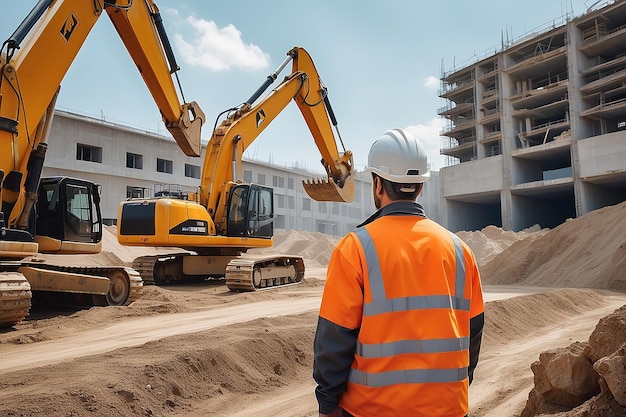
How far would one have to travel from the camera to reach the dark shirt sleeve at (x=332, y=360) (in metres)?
1.96

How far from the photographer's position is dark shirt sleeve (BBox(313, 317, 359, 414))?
1.96 m

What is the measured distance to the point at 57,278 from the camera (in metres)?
8.51

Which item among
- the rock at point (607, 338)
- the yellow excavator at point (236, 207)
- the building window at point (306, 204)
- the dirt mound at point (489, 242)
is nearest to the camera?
the rock at point (607, 338)

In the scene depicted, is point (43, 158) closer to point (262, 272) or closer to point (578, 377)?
point (262, 272)

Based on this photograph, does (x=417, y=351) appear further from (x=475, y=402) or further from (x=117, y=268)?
(x=117, y=268)

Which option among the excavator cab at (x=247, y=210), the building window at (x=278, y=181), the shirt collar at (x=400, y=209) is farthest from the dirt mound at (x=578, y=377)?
the building window at (x=278, y=181)

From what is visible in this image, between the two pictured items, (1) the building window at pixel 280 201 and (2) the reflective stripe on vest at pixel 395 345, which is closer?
(2) the reflective stripe on vest at pixel 395 345

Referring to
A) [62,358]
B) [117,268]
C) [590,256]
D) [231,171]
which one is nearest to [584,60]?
[590,256]

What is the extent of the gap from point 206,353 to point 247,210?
806cm

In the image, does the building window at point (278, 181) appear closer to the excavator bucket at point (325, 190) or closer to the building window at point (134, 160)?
the building window at point (134, 160)

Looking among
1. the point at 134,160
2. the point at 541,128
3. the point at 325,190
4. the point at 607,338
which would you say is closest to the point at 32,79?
the point at 607,338

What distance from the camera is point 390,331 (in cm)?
195

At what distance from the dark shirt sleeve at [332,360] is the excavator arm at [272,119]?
448 inches

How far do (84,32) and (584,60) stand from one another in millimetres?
44717
